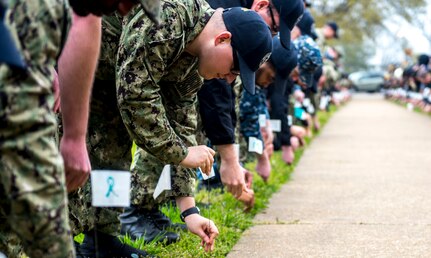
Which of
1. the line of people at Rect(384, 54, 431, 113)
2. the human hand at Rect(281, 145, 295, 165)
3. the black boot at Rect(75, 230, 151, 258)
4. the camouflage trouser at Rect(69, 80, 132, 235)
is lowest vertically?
the line of people at Rect(384, 54, 431, 113)

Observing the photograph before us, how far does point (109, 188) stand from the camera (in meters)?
2.53

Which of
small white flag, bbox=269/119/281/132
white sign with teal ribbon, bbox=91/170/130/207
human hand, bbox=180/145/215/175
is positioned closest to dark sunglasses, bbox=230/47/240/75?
human hand, bbox=180/145/215/175

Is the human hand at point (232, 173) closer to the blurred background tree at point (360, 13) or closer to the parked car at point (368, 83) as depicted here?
the blurred background tree at point (360, 13)

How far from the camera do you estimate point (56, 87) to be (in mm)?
2365

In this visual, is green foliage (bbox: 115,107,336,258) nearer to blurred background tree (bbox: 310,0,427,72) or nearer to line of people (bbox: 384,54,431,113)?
line of people (bbox: 384,54,431,113)

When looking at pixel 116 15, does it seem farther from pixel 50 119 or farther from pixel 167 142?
pixel 50 119

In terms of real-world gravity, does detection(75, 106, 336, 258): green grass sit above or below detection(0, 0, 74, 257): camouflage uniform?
below

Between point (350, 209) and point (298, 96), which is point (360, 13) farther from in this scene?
point (350, 209)

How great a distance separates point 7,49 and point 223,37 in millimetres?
1735

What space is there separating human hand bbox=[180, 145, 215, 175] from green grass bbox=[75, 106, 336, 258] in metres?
0.77

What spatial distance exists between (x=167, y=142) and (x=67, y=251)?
4.13 feet

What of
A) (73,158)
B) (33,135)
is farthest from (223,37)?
(33,135)

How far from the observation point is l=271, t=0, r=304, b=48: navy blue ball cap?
16.5 ft

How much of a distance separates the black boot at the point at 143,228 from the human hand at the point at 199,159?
102 centimetres
